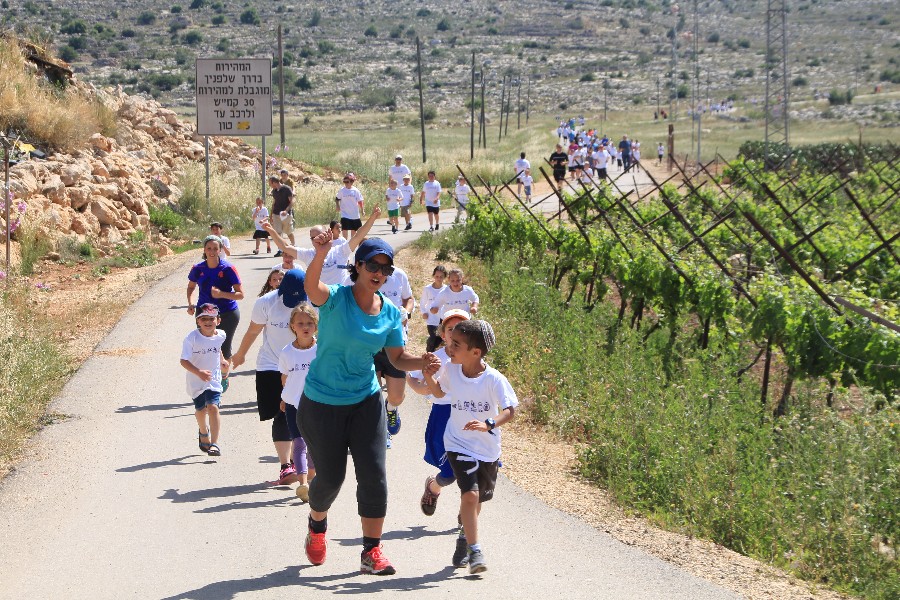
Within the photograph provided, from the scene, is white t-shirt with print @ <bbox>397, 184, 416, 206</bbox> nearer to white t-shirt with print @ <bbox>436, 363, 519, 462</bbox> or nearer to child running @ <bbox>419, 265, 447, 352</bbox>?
child running @ <bbox>419, 265, 447, 352</bbox>

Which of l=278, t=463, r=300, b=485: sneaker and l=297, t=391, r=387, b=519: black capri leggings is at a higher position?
l=297, t=391, r=387, b=519: black capri leggings

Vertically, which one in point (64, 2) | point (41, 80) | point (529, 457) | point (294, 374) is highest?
point (64, 2)

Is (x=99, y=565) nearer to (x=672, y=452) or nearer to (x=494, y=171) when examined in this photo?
(x=672, y=452)

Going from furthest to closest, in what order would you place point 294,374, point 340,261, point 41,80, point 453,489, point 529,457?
point 41,80
point 340,261
point 529,457
point 453,489
point 294,374

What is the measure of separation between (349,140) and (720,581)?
67.0m

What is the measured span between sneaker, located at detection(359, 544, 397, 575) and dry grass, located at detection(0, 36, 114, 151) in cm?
2296

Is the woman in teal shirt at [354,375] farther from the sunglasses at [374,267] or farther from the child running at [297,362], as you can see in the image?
the child running at [297,362]

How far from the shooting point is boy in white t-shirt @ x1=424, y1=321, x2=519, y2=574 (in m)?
6.70

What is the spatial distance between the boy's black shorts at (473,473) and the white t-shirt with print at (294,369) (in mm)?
1554

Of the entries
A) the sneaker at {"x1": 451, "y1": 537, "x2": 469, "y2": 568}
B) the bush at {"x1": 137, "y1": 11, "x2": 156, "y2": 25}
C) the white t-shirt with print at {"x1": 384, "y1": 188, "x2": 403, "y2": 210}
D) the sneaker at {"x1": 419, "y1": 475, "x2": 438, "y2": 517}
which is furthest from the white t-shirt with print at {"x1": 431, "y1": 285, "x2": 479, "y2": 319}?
the bush at {"x1": 137, "y1": 11, "x2": 156, "y2": 25}

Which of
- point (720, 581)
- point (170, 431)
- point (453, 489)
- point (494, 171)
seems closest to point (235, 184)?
point (494, 171)

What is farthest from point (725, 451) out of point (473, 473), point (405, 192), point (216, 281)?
point (405, 192)

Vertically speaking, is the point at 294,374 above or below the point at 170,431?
above

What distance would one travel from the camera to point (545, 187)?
44906 mm
